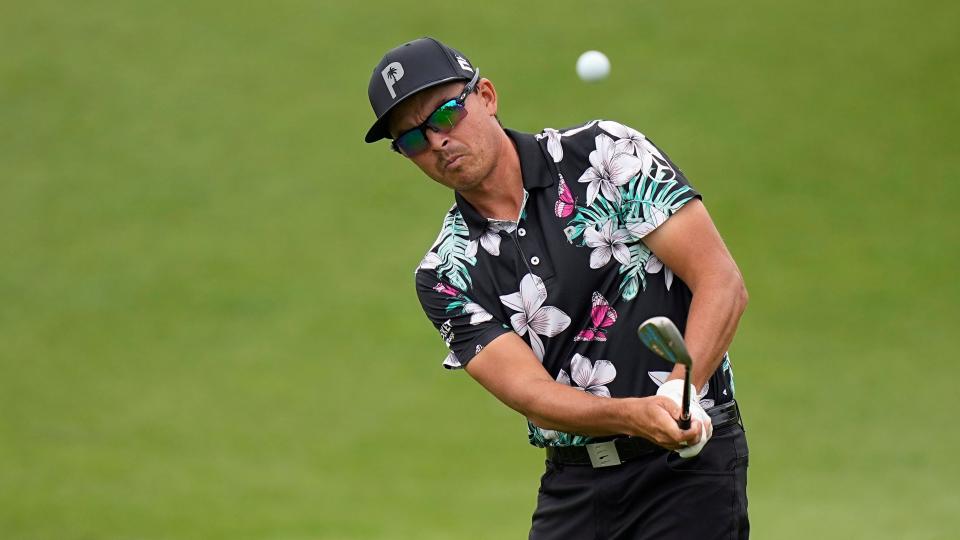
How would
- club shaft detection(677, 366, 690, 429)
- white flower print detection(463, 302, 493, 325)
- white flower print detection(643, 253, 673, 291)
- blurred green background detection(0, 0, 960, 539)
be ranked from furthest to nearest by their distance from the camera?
blurred green background detection(0, 0, 960, 539)
white flower print detection(463, 302, 493, 325)
white flower print detection(643, 253, 673, 291)
club shaft detection(677, 366, 690, 429)

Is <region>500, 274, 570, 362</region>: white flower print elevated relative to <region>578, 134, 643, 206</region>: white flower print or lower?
lower

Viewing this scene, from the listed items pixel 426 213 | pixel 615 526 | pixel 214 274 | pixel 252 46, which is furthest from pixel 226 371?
pixel 615 526

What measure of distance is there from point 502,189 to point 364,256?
7.04m

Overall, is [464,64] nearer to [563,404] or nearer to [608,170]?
[608,170]

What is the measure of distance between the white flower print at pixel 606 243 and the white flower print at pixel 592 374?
0.87 feet

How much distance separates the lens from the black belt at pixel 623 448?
3617 mm

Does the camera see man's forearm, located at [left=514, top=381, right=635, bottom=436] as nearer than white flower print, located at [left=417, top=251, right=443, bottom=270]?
Yes

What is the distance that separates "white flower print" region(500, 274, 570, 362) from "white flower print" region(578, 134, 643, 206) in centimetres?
26

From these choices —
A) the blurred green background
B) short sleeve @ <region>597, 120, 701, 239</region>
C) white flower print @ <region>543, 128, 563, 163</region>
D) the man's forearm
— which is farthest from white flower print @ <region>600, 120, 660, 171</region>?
the blurred green background

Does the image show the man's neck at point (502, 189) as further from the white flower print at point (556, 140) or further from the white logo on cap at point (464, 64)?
the white logo on cap at point (464, 64)

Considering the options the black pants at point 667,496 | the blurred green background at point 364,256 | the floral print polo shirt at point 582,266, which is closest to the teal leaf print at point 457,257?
the floral print polo shirt at point 582,266

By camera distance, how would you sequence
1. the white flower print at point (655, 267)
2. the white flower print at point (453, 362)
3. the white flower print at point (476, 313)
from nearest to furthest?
the white flower print at point (655, 267)
the white flower print at point (476, 313)
the white flower print at point (453, 362)

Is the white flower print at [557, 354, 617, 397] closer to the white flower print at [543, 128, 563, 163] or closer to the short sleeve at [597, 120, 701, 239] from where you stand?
the short sleeve at [597, 120, 701, 239]

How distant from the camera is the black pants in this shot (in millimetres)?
3607
